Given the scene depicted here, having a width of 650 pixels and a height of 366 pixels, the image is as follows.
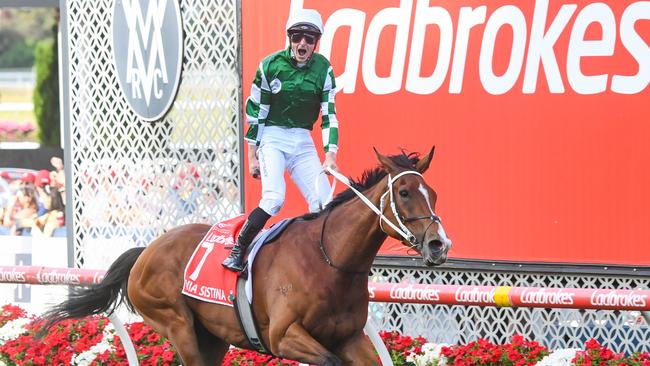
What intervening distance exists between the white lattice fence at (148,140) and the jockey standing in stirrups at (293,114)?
94.1 inches

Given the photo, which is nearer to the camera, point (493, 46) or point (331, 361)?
point (331, 361)

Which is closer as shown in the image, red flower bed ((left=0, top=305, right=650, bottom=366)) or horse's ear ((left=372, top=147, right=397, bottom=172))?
Result: horse's ear ((left=372, top=147, right=397, bottom=172))

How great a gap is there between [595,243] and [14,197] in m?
7.17

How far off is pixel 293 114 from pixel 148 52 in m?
3.30

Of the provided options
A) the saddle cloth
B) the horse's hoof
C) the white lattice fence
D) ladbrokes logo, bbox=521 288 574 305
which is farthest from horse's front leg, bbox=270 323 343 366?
the white lattice fence

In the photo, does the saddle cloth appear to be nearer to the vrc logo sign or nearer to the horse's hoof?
the horse's hoof

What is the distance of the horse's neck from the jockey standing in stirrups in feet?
1.69

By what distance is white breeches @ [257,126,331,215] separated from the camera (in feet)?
22.8

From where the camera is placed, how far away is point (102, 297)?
304 inches

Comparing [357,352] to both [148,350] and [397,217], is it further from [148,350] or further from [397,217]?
[148,350]

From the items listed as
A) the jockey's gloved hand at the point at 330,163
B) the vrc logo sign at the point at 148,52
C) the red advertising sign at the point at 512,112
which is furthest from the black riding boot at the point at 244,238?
the vrc logo sign at the point at 148,52

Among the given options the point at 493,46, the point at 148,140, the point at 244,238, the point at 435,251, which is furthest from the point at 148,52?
the point at 435,251

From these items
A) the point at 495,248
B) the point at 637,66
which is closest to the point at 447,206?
the point at 495,248

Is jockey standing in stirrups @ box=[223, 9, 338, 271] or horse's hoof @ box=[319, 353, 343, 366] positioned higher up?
jockey standing in stirrups @ box=[223, 9, 338, 271]
